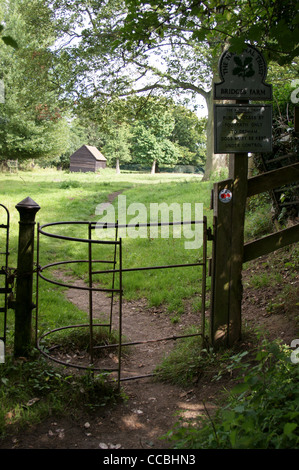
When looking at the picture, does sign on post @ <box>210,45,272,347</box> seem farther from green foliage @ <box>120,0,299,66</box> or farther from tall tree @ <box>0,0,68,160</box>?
tall tree @ <box>0,0,68,160</box>

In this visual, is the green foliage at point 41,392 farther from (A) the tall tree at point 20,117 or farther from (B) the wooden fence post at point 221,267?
(A) the tall tree at point 20,117

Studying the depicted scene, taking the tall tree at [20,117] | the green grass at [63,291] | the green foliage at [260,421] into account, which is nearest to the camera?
the green foliage at [260,421]

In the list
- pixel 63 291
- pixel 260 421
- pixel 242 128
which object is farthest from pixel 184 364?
pixel 63 291

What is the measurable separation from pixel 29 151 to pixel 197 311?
34.1 m

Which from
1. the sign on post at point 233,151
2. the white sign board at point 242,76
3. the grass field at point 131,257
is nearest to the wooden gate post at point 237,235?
the sign on post at point 233,151

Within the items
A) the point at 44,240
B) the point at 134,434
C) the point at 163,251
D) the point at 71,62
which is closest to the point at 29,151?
the point at 71,62

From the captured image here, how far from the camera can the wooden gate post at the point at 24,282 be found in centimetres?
428

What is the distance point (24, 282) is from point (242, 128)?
2740mm

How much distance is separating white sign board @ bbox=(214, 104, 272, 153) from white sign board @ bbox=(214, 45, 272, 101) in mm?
132

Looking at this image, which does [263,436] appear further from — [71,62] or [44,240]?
[71,62]

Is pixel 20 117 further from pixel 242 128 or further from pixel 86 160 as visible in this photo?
pixel 242 128

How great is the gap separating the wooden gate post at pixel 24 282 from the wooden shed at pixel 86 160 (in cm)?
4429

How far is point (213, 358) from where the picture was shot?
435 cm

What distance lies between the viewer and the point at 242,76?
4.17 m
